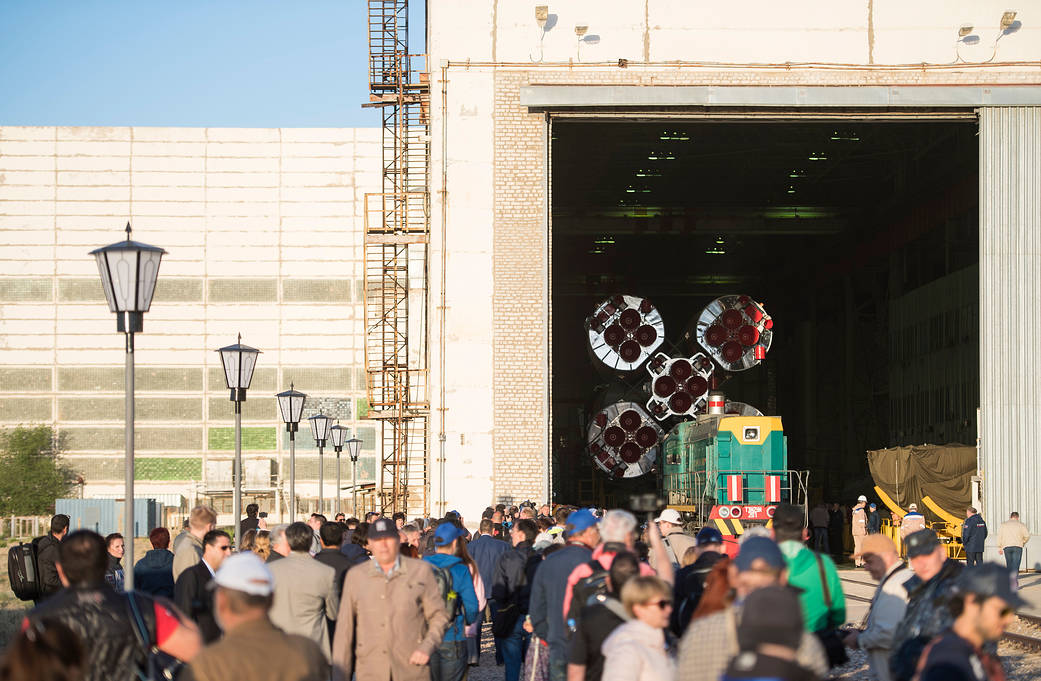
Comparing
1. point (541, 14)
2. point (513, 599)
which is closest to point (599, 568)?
point (513, 599)

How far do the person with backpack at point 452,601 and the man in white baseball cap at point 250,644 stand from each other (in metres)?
4.94

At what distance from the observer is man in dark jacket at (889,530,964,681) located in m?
7.04

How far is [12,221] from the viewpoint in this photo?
216 ft

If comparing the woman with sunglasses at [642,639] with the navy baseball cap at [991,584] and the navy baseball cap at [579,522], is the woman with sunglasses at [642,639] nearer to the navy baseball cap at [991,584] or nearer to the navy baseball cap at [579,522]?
the navy baseball cap at [991,584]

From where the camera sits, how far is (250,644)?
17.4 ft

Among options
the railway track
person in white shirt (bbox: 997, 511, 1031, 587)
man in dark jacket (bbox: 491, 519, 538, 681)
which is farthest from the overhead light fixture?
man in dark jacket (bbox: 491, 519, 538, 681)

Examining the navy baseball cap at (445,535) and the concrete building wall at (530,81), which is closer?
the navy baseball cap at (445,535)

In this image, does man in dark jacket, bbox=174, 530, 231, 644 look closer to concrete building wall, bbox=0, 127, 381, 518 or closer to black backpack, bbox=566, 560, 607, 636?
black backpack, bbox=566, 560, 607, 636

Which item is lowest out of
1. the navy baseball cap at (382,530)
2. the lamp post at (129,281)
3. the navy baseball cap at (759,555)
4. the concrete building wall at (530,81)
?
the navy baseball cap at (382,530)

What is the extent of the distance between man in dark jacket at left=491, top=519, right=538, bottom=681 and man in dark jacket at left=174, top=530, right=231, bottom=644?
134 inches

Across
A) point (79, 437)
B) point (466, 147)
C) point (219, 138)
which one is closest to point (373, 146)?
point (219, 138)

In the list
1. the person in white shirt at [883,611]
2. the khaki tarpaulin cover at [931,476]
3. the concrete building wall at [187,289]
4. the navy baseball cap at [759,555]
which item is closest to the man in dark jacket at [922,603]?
the person in white shirt at [883,611]

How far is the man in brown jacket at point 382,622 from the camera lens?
8734mm

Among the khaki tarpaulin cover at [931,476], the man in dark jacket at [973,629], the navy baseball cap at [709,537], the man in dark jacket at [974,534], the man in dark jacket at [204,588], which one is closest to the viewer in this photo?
the man in dark jacket at [973,629]
